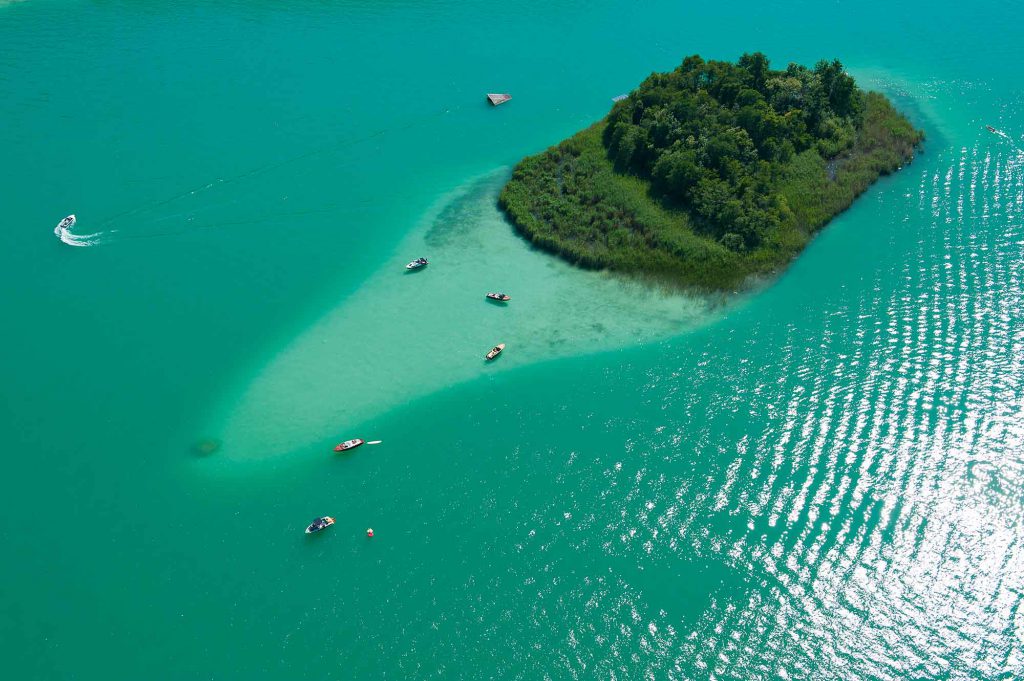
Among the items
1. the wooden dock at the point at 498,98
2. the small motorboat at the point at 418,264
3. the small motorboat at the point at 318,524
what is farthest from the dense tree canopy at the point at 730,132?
the small motorboat at the point at 318,524

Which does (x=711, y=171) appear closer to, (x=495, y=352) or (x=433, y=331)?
(x=495, y=352)

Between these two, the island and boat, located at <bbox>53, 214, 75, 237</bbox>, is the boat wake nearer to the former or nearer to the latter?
boat, located at <bbox>53, 214, 75, 237</bbox>

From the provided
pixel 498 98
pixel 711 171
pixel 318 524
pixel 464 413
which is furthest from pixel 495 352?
pixel 498 98

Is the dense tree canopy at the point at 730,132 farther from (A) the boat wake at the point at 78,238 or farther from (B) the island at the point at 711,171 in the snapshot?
(A) the boat wake at the point at 78,238

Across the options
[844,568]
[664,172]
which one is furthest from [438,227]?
[844,568]

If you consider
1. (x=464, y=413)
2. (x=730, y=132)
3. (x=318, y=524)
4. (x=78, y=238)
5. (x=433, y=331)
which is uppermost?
(x=730, y=132)

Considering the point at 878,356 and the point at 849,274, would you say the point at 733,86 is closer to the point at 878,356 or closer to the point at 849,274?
the point at 849,274

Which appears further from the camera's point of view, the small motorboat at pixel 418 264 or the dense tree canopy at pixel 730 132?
the dense tree canopy at pixel 730 132
